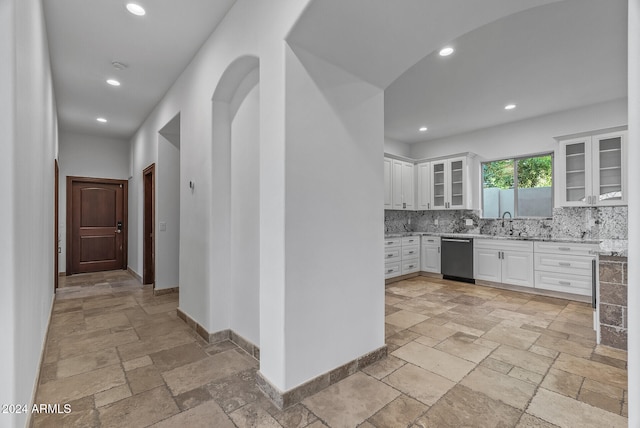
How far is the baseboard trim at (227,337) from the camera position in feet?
8.61

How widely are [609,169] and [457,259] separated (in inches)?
Answer: 99.0

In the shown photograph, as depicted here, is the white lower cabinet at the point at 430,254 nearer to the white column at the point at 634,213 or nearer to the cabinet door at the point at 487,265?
the cabinet door at the point at 487,265

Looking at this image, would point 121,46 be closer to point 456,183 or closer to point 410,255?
point 410,255

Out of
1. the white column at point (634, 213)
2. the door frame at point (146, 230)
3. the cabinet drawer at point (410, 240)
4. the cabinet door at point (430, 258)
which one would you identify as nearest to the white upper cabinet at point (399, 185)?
the cabinet drawer at point (410, 240)

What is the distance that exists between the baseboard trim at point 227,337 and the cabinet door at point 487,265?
4.35 m

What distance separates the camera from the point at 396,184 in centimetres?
614

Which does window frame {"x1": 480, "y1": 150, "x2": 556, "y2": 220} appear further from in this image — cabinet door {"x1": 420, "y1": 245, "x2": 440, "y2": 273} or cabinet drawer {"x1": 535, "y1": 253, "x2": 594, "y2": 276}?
cabinet door {"x1": 420, "y1": 245, "x2": 440, "y2": 273}

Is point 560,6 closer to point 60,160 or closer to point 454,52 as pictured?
point 454,52

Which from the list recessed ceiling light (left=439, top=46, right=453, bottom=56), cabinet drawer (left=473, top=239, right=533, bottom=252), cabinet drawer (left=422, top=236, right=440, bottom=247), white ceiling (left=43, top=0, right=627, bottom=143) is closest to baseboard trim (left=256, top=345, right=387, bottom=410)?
white ceiling (left=43, top=0, right=627, bottom=143)

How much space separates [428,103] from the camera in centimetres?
465

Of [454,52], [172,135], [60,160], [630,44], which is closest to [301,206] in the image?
[630,44]

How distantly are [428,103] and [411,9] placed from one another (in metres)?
3.02

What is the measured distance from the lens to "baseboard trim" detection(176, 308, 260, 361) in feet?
8.61

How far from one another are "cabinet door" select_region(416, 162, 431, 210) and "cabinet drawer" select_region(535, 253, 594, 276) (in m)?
2.22
